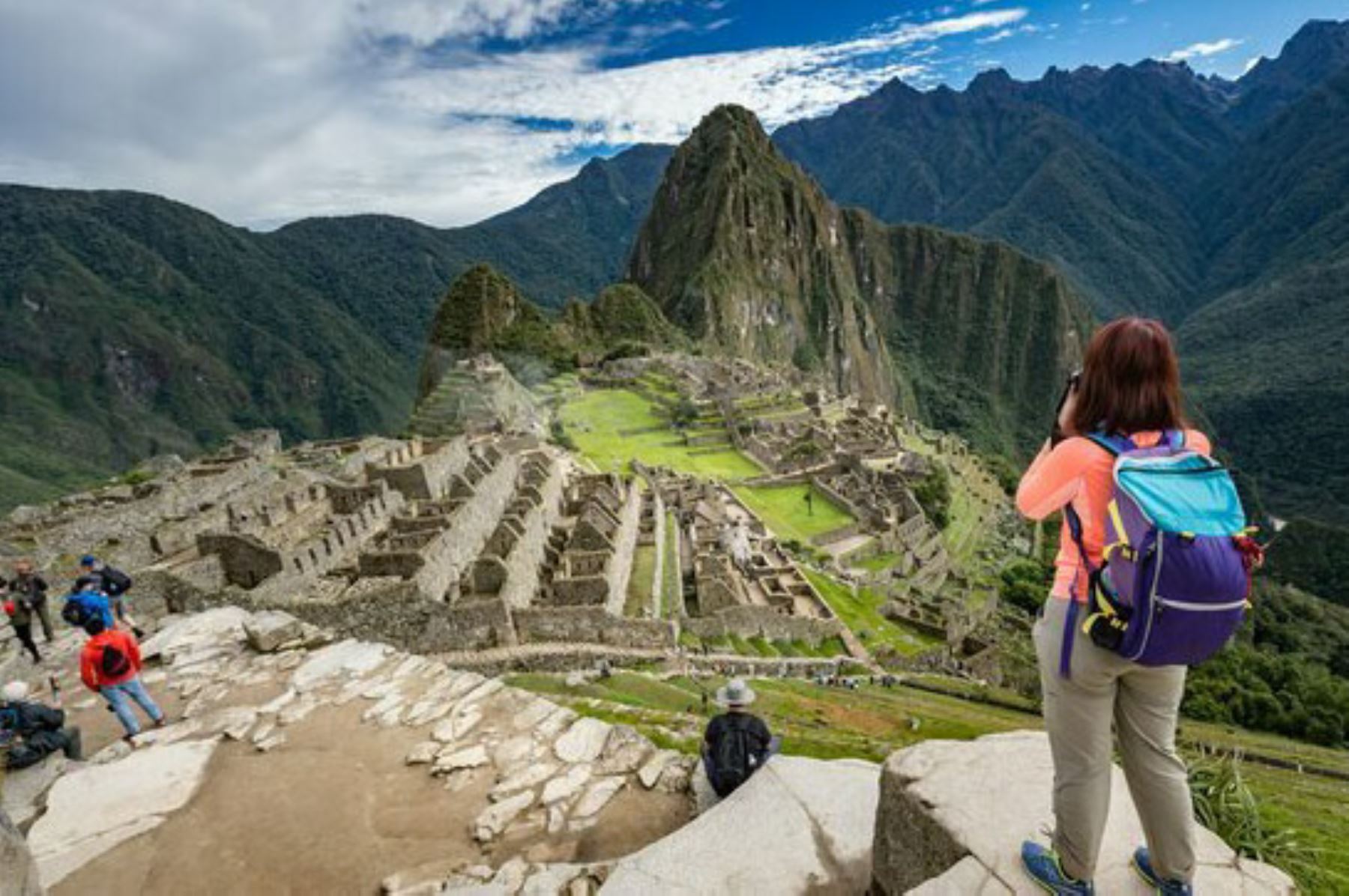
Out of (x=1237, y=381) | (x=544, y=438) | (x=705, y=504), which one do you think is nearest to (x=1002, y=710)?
(x=705, y=504)

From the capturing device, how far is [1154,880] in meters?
3.21

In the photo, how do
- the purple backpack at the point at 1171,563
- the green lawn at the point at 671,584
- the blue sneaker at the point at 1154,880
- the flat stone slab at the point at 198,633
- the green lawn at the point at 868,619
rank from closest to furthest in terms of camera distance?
1. the purple backpack at the point at 1171,563
2. the blue sneaker at the point at 1154,880
3. the flat stone slab at the point at 198,633
4. the green lawn at the point at 671,584
5. the green lawn at the point at 868,619

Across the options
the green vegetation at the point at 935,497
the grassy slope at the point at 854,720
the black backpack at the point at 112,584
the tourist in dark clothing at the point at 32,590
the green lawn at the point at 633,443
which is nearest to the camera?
the grassy slope at the point at 854,720

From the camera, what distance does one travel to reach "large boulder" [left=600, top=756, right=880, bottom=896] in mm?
3992

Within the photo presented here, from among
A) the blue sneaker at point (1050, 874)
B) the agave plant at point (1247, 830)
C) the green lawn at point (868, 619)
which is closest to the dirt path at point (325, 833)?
the blue sneaker at point (1050, 874)

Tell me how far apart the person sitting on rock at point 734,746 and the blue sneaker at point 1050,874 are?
6.15 ft

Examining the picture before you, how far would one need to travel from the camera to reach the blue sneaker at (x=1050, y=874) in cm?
315

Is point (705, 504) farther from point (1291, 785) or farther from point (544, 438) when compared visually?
point (1291, 785)

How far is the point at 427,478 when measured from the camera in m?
22.1

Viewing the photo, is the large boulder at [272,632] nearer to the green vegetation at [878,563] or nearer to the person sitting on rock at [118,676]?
the person sitting on rock at [118,676]

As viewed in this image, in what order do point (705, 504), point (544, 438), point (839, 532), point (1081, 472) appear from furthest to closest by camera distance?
1. point (544, 438)
2. point (839, 532)
3. point (705, 504)
4. point (1081, 472)

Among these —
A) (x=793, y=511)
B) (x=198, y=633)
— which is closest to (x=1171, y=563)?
(x=198, y=633)

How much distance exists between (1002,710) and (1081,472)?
75.5 ft

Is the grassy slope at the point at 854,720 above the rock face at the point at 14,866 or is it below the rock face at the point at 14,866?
below
